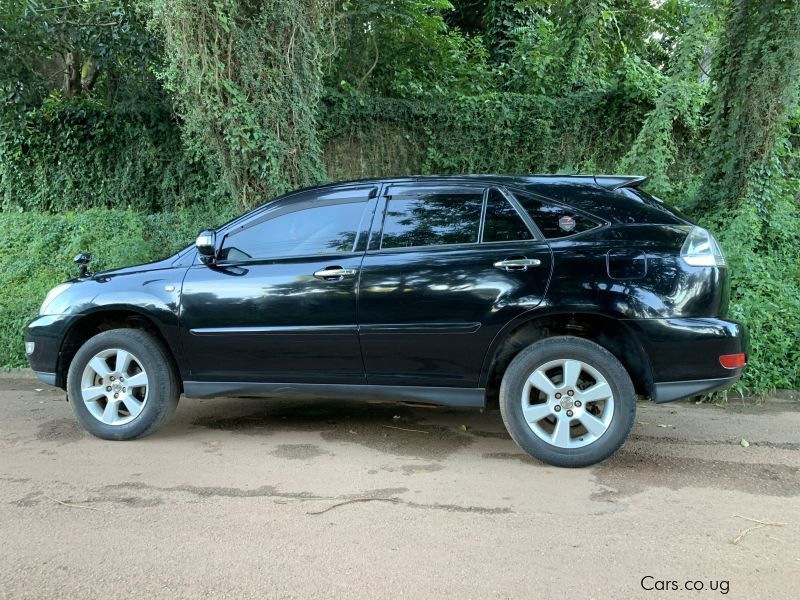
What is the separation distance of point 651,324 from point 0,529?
365cm

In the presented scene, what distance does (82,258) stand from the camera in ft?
15.7

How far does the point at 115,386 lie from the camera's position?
4.55 meters

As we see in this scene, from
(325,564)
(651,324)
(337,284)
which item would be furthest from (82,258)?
(651,324)

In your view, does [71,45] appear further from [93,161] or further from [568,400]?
[568,400]

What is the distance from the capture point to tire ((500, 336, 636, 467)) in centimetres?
386

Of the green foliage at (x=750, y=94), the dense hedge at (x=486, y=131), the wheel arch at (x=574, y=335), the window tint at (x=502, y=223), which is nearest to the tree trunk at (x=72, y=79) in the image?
the dense hedge at (x=486, y=131)

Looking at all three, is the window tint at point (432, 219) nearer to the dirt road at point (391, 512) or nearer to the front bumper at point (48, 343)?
the dirt road at point (391, 512)

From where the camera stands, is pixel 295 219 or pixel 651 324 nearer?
pixel 651 324

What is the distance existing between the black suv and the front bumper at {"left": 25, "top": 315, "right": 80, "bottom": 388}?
0.05 feet

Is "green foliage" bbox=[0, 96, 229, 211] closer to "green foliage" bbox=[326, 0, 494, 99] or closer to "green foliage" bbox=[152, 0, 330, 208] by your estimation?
"green foliage" bbox=[326, 0, 494, 99]

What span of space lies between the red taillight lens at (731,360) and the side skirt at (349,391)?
141cm

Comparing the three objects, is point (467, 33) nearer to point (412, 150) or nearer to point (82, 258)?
point (412, 150)

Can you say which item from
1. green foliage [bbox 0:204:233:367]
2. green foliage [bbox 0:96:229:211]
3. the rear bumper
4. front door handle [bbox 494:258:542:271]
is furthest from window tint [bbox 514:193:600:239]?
green foliage [bbox 0:96:229:211]

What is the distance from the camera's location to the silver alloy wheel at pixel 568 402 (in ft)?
12.7
